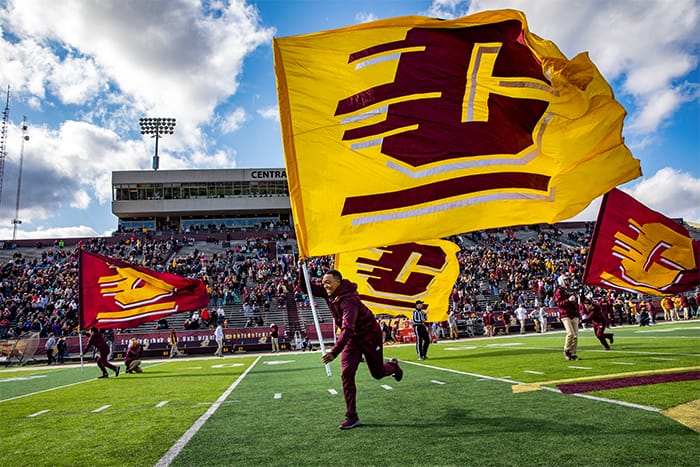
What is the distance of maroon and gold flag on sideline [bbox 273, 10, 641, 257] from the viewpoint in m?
6.01

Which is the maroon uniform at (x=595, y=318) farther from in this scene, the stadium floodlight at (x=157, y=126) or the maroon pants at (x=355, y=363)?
the stadium floodlight at (x=157, y=126)

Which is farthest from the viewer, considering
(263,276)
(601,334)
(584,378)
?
(263,276)

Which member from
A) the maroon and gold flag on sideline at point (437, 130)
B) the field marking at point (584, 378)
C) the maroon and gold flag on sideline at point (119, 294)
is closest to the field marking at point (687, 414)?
the field marking at point (584, 378)

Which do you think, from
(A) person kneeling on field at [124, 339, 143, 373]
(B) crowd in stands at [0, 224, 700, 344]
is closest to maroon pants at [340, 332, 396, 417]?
(A) person kneeling on field at [124, 339, 143, 373]

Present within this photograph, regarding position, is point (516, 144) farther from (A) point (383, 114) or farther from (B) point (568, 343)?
(B) point (568, 343)

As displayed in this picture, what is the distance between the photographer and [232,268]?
3972 cm

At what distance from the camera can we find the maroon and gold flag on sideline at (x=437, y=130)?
6008 millimetres

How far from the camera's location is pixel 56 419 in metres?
7.18

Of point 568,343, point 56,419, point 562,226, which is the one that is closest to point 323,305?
point 568,343

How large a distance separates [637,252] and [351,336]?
10.6 m

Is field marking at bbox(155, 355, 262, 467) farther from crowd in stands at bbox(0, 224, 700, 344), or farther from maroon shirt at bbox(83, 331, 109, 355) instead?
crowd in stands at bbox(0, 224, 700, 344)

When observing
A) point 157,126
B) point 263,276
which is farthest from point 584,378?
point 157,126

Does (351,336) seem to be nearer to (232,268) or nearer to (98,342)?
(98,342)

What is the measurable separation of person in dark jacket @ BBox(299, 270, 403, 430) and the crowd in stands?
76.4 ft
